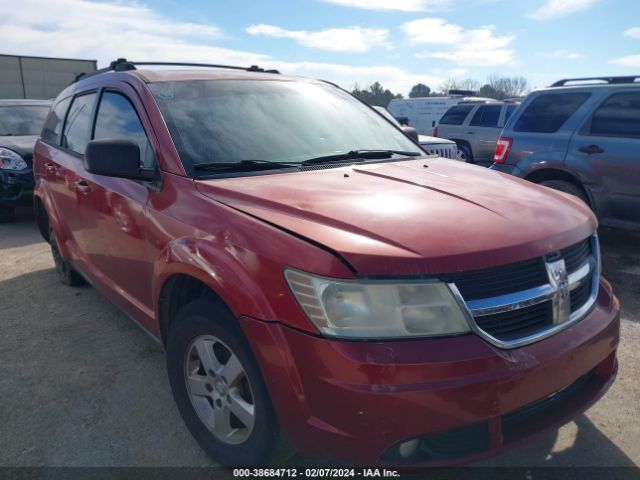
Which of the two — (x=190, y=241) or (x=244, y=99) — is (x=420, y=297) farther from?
(x=244, y=99)

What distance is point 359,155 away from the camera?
117 inches

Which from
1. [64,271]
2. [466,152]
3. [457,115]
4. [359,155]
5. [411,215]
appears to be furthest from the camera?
[457,115]

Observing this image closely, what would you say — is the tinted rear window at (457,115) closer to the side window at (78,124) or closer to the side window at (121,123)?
the side window at (78,124)

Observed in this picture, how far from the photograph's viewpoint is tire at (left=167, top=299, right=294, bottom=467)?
1.99 metres

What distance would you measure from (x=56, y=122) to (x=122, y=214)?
2.16m

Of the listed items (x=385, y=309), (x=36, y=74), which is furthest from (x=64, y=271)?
(x=36, y=74)

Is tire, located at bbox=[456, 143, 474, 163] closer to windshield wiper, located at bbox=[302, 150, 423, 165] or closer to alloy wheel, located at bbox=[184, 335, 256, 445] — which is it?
windshield wiper, located at bbox=[302, 150, 423, 165]

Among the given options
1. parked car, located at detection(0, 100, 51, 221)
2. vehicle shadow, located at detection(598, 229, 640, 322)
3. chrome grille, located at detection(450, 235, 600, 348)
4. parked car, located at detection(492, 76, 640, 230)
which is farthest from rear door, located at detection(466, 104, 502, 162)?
chrome grille, located at detection(450, 235, 600, 348)

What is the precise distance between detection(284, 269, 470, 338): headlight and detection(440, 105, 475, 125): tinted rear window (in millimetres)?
13103

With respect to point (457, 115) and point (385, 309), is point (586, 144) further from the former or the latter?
point (457, 115)

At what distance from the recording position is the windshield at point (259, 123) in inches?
103

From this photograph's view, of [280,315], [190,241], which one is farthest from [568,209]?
[190,241]

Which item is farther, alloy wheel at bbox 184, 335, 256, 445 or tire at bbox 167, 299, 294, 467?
alloy wheel at bbox 184, 335, 256, 445

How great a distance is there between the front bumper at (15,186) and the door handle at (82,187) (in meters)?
4.25
